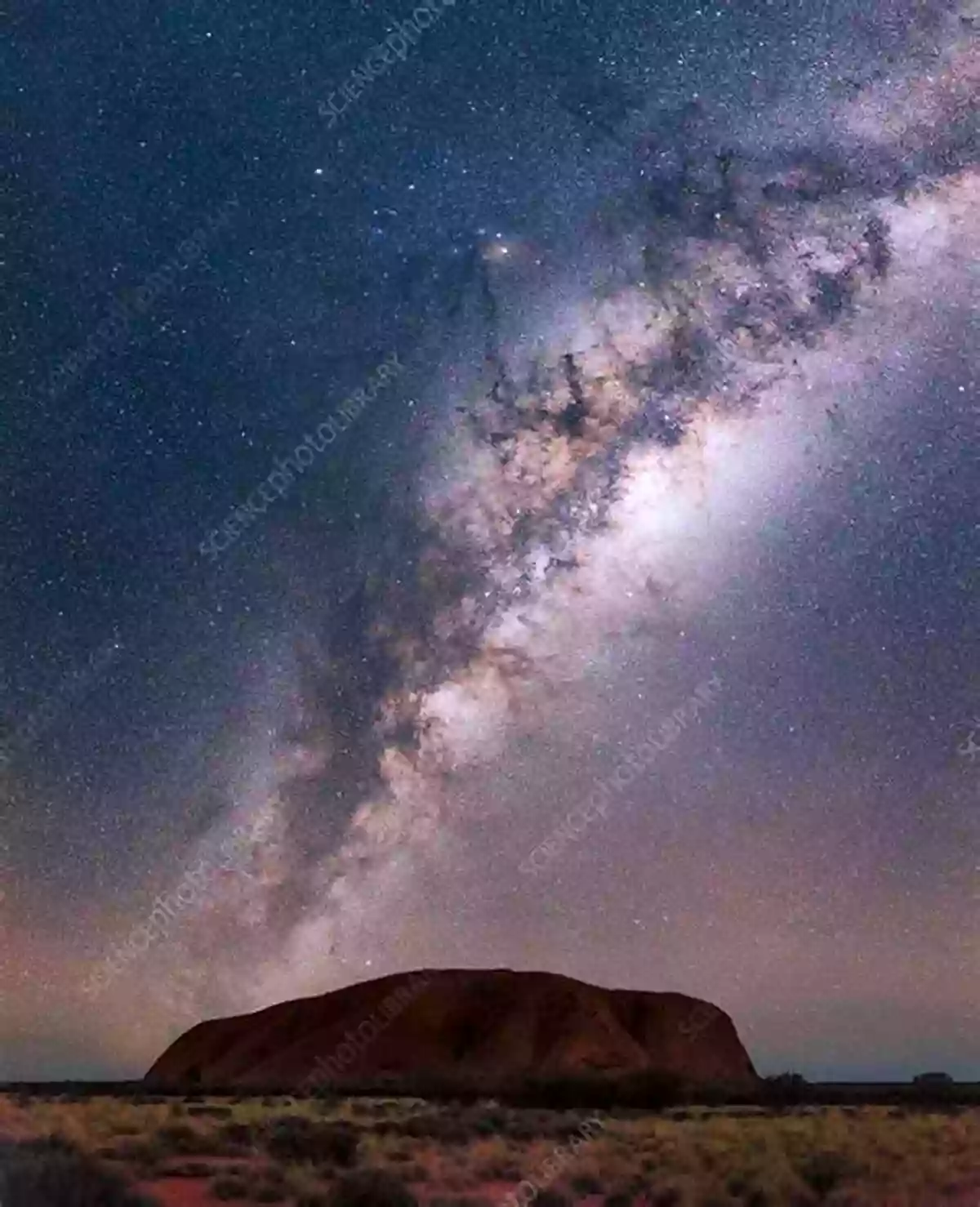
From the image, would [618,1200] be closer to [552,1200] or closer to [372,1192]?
[552,1200]

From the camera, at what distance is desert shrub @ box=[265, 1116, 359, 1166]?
16391 mm

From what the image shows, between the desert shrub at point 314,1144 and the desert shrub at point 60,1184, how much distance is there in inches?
130

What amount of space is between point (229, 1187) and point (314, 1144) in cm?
311

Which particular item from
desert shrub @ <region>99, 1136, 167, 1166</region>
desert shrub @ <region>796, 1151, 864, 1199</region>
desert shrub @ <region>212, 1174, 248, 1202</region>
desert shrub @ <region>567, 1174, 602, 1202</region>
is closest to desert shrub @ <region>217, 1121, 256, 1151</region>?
desert shrub @ <region>99, 1136, 167, 1166</region>

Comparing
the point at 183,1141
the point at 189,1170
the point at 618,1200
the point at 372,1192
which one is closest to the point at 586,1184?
the point at 618,1200

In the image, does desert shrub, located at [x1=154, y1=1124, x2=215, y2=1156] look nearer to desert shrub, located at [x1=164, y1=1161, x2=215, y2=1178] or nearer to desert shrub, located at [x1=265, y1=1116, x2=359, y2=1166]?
desert shrub, located at [x1=265, y1=1116, x2=359, y2=1166]

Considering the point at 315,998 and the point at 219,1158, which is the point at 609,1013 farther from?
the point at 219,1158

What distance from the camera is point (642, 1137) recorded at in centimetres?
2120

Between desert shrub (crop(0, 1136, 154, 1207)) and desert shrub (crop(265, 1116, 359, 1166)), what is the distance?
329cm

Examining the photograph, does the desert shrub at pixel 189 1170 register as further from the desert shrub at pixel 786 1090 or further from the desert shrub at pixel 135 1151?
the desert shrub at pixel 786 1090

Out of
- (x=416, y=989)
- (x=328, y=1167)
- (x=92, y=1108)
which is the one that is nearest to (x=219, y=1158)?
(x=328, y=1167)

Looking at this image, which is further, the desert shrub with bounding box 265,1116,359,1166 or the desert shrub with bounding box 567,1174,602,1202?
the desert shrub with bounding box 265,1116,359,1166

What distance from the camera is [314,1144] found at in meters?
17.3

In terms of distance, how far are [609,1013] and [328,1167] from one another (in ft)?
136
